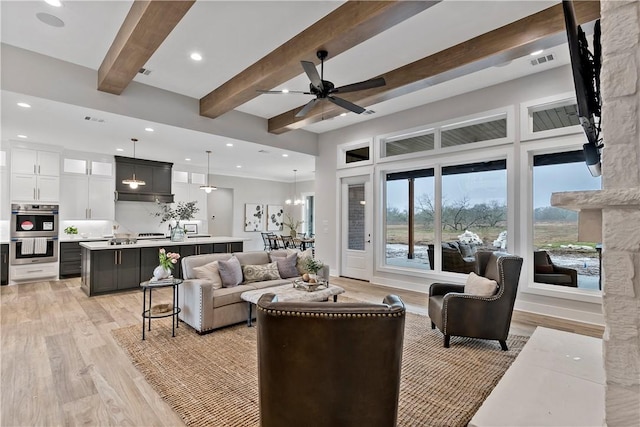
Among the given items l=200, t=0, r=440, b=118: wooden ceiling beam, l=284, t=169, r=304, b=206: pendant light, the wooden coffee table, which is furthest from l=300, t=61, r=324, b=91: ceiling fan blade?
l=284, t=169, r=304, b=206: pendant light

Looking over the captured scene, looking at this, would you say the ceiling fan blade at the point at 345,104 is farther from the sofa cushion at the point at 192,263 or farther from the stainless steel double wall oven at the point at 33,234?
the stainless steel double wall oven at the point at 33,234

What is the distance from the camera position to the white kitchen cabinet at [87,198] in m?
7.12

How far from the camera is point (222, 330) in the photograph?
3.60m

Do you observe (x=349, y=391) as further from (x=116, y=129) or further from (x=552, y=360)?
(x=116, y=129)

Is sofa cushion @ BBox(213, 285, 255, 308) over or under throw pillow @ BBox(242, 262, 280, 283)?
under

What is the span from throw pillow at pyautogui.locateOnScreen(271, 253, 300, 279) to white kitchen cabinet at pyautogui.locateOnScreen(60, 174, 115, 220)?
17.9 ft

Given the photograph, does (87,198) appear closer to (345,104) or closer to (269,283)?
(269,283)

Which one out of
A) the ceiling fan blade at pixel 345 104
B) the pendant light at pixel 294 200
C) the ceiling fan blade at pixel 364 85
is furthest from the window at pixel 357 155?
the pendant light at pixel 294 200

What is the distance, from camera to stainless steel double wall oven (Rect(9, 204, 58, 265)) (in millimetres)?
6082

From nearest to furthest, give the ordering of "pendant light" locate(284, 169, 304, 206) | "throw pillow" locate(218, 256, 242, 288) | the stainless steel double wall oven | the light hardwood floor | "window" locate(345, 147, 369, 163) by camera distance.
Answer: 1. the light hardwood floor
2. "throw pillow" locate(218, 256, 242, 288)
3. the stainless steel double wall oven
4. "window" locate(345, 147, 369, 163)
5. "pendant light" locate(284, 169, 304, 206)

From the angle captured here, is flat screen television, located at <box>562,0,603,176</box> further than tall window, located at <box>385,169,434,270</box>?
No

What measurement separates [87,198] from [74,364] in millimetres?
5985

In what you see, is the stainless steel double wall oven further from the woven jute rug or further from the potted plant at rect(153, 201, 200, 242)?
the woven jute rug


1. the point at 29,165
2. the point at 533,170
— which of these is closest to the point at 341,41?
the point at 533,170
